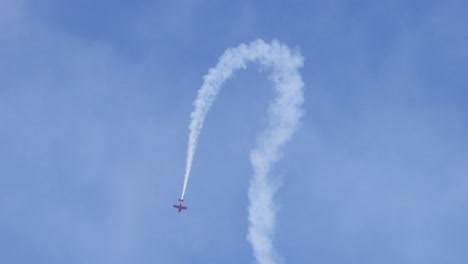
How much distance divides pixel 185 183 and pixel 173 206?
18.2m

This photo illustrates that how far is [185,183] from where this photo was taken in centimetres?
5022

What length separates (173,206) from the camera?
65312 mm

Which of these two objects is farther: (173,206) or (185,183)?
(173,206)
